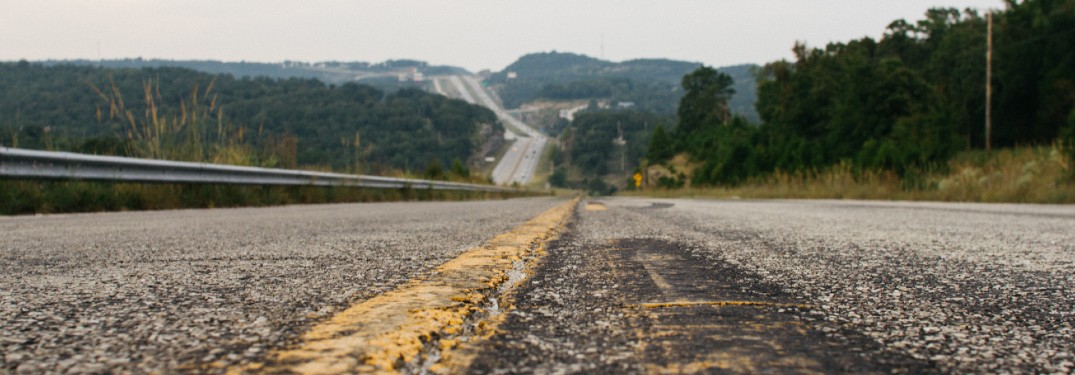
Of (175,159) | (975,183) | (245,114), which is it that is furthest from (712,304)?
(245,114)

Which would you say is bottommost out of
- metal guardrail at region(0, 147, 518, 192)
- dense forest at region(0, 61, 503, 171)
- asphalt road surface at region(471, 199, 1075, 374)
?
asphalt road surface at region(471, 199, 1075, 374)

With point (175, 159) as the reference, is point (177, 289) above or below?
below

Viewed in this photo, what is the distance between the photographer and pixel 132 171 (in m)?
7.61

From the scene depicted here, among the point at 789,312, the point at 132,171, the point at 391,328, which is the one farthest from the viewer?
the point at 132,171

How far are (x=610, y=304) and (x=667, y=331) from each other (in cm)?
37

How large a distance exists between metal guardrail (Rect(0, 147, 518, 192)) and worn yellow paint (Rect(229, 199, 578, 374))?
17.2 feet

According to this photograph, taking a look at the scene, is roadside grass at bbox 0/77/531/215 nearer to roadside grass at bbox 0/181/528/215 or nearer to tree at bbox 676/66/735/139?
roadside grass at bbox 0/181/528/215

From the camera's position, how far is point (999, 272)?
8.73 ft

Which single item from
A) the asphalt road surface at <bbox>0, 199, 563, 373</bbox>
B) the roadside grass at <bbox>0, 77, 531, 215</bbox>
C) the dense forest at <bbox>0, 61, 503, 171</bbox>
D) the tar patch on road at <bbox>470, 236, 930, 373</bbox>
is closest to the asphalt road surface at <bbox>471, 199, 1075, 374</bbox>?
the tar patch on road at <bbox>470, 236, 930, 373</bbox>

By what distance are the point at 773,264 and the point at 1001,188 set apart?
42.9 ft

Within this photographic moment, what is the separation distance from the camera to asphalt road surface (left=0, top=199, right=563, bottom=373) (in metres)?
1.30

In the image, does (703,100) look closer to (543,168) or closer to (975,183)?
(543,168)

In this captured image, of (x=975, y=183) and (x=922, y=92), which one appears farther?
(x=922, y=92)

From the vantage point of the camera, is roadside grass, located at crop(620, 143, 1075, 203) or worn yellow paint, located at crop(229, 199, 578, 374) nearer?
worn yellow paint, located at crop(229, 199, 578, 374)
